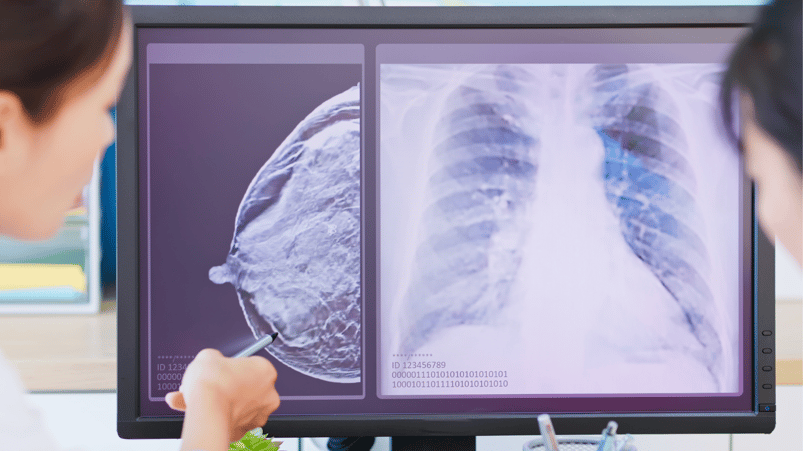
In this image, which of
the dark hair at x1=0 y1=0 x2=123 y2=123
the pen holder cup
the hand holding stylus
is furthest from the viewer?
the pen holder cup

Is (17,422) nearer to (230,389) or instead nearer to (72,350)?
(230,389)

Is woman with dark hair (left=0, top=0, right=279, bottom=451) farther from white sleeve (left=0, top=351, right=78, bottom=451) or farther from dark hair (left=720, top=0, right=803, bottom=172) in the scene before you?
dark hair (left=720, top=0, right=803, bottom=172)

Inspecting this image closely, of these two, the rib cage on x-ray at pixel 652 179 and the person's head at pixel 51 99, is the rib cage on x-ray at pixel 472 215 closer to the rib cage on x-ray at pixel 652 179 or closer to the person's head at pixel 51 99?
the rib cage on x-ray at pixel 652 179

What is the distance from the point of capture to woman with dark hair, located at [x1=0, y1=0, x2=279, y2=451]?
392 mm

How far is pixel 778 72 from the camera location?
0.43m

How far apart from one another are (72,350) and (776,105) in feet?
2.71

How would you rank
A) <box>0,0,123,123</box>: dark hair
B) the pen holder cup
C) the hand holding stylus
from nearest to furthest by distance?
<box>0,0,123,123</box>: dark hair
the hand holding stylus
the pen holder cup

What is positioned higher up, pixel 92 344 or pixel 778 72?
pixel 778 72

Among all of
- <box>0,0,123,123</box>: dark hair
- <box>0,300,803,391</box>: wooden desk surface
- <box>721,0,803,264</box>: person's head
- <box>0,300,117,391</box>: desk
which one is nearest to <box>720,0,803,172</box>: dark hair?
<box>721,0,803,264</box>: person's head

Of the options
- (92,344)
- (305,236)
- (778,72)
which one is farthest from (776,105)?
(92,344)

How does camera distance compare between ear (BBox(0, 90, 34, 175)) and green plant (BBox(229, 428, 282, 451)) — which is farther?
green plant (BBox(229, 428, 282, 451))

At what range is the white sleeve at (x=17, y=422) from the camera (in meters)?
0.40

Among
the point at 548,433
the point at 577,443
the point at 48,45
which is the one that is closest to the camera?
the point at 48,45

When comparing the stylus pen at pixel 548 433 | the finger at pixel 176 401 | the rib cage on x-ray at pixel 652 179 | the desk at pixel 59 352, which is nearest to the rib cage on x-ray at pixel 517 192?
the rib cage on x-ray at pixel 652 179
